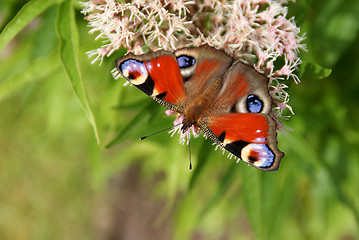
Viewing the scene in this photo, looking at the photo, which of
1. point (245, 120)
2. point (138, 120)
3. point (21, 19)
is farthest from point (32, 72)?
point (245, 120)

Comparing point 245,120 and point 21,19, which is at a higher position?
point 21,19

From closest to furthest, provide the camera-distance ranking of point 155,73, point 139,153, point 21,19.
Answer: point 21,19, point 155,73, point 139,153

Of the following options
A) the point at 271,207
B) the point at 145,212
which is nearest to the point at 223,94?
the point at 271,207

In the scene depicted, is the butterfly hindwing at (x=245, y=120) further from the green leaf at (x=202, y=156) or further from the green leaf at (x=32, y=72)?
the green leaf at (x=32, y=72)

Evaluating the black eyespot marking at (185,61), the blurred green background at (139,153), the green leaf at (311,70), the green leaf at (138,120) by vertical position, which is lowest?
the blurred green background at (139,153)

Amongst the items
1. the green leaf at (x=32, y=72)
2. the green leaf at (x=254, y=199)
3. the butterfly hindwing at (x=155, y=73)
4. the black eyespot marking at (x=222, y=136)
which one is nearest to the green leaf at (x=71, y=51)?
the butterfly hindwing at (x=155, y=73)

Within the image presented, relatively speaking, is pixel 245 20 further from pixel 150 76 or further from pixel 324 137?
pixel 324 137

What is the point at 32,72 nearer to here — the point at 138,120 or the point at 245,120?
the point at 138,120
